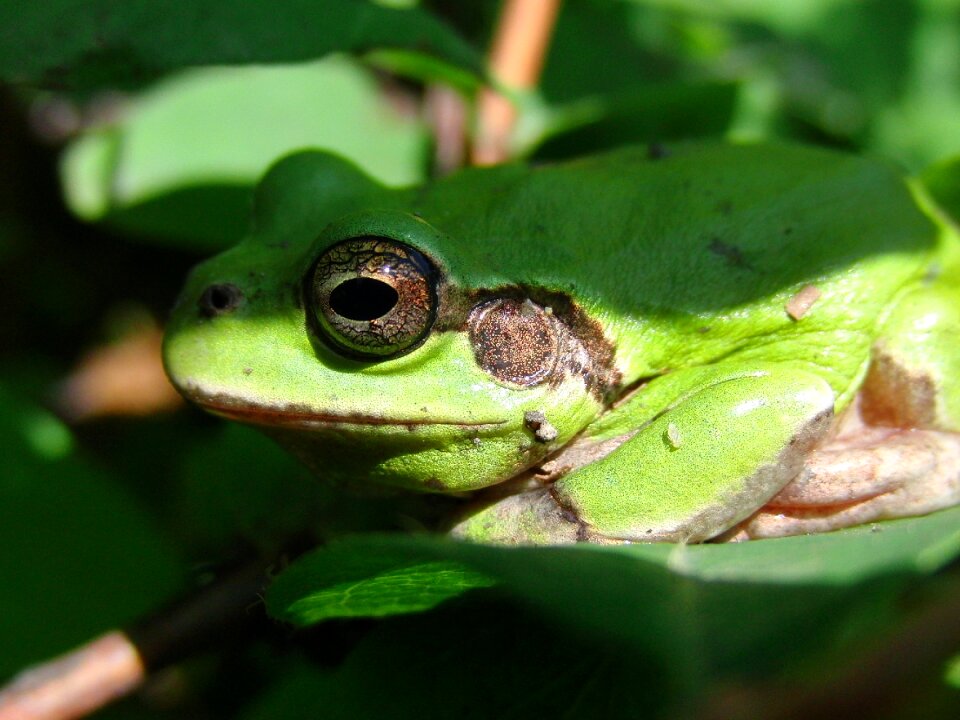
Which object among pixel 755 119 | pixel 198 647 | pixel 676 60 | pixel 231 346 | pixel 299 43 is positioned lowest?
pixel 198 647

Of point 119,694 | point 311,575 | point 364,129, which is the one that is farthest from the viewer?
point 364,129

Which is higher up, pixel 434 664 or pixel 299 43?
pixel 299 43

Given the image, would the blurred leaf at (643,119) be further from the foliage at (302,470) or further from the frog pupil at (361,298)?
the frog pupil at (361,298)

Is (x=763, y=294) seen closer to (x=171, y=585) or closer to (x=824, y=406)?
(x=824, y=406)

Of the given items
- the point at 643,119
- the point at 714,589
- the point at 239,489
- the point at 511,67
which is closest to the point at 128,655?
the point at 239,489

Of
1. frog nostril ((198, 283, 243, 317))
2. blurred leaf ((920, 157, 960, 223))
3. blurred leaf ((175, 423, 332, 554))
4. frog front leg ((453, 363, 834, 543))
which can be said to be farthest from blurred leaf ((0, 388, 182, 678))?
blurred leaf ((920, 157, 960, 223))

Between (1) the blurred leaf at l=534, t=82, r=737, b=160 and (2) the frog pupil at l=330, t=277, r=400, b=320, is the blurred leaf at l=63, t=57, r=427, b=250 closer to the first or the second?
(1) the blurred leaf at l=534, t=82, r=737, b=160

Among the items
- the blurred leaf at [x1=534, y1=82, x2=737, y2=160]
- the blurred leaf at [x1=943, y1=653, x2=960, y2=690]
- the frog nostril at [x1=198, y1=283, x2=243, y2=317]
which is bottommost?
the blurred leaf at [x1=943, y1=653, x2=960, y2=690]

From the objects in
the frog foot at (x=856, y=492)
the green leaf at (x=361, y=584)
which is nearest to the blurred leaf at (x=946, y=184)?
the frog foot at (x=856, y=492)

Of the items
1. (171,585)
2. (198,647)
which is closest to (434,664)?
(198,647)
